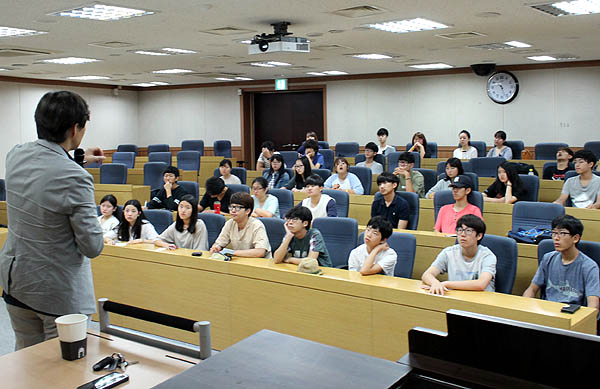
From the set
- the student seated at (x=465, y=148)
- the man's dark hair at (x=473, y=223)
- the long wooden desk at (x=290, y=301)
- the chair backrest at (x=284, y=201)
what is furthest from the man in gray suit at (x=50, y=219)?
the student seated at (x=465, y=148)

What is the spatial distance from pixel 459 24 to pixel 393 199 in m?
2.61

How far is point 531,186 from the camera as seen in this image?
6766 mm

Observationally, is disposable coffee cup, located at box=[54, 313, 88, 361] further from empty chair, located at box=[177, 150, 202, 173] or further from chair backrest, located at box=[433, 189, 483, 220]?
empty chair, located at box=[177, 150, 202, 173]

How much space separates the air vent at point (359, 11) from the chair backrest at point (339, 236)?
92.9 inches

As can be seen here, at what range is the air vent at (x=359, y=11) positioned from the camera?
5.91 meters

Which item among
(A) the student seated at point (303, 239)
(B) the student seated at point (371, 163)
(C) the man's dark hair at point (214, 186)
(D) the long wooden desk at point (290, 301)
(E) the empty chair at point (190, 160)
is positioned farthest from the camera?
(E) the empty chair at point (190, 160)

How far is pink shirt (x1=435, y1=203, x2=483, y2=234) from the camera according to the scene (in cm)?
531

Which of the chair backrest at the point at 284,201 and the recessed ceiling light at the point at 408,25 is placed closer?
the chair backrest at the point at 284,201

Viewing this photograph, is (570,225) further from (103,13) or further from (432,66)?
(432,66)

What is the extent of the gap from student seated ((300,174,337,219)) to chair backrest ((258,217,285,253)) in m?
0.94

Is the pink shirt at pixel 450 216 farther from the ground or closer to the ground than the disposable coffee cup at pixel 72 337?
closer to the ground

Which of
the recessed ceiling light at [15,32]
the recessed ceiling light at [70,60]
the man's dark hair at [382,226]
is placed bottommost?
the man's dark hair at [382,226]

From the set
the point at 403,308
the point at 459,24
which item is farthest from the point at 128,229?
the point at 459,24

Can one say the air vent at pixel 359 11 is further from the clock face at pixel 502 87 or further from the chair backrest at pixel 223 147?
the chair backrest at pixel 223 147
